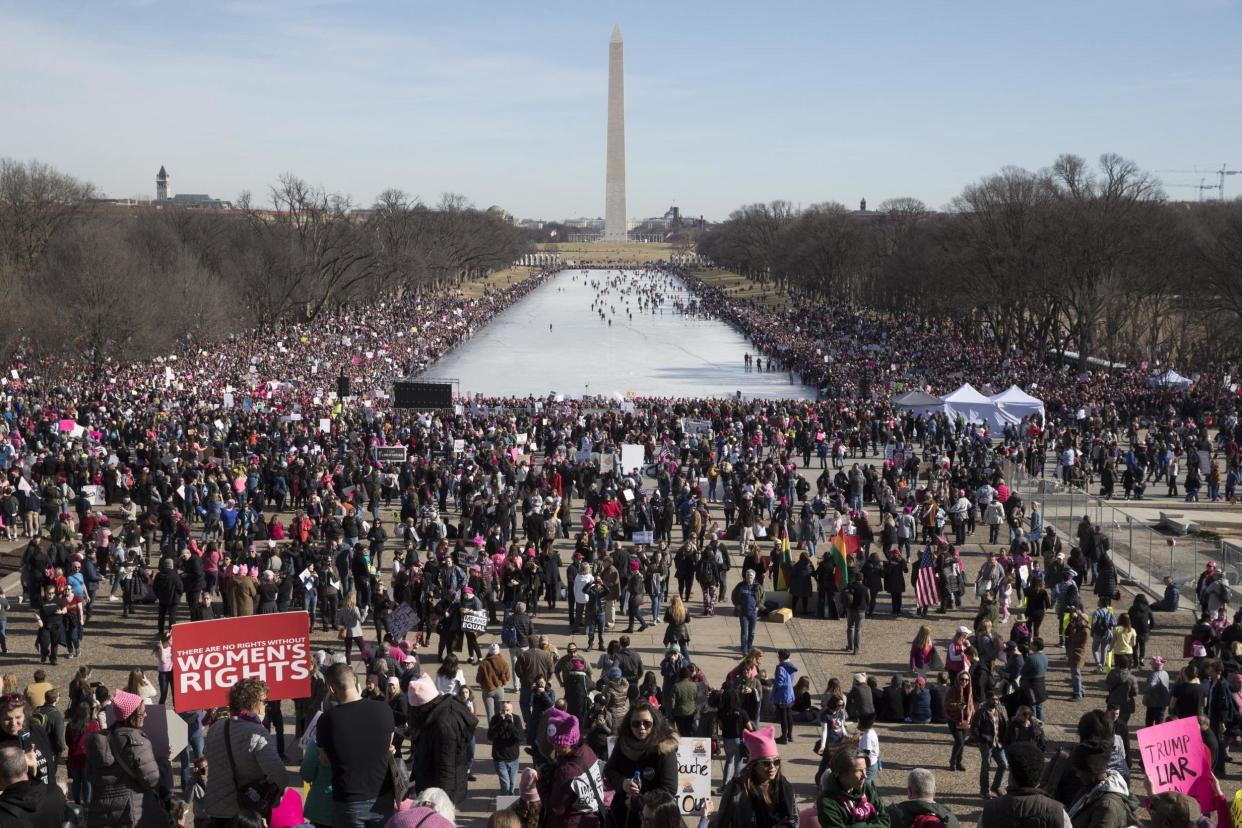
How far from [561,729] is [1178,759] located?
4.17 meters

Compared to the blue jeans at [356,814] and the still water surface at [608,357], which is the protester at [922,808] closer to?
the blue jeans at [356,814]

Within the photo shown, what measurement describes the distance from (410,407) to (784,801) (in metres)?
33.1

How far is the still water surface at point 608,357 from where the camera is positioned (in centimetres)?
5666

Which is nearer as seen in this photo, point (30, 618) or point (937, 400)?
point (30, 618)

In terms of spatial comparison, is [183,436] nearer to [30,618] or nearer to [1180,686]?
[30,618]

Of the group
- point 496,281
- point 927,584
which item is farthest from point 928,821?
point 496,281

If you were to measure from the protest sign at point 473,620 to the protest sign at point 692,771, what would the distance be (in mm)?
6074

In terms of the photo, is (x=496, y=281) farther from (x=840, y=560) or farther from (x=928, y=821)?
(x=928, y=821)

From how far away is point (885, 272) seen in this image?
9012 cm

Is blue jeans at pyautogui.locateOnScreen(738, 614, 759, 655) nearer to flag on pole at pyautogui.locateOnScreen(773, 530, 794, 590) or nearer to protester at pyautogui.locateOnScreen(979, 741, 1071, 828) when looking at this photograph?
flag on pole at pyautogui.locateOnScreen(773, 530, 794, 590)

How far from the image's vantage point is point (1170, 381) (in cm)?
4459

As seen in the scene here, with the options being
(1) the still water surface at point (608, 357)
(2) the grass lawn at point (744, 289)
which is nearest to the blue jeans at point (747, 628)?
(1) the still water surface at point (608, 357)

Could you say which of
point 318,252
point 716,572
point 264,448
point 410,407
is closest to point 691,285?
point 318,252

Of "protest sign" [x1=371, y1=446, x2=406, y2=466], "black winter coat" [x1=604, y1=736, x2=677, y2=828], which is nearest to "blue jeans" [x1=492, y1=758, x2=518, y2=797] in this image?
"black winter coat" [x1=604, y1=736, x2=677, y2=828]
